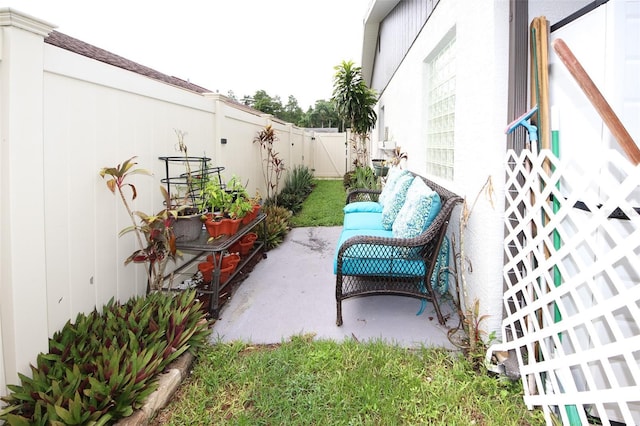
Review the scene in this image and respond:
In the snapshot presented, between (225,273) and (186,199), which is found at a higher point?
(186,199)

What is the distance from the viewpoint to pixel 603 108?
139 cm

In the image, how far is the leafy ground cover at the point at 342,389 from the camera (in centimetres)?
187

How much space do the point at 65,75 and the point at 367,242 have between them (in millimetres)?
2138

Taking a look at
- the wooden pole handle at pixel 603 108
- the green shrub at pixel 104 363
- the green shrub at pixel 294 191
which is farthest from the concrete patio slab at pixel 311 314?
the green shrub at pixel 294 191

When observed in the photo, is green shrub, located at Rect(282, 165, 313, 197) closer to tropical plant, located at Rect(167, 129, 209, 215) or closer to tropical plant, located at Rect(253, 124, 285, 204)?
tropical plant, located at Rect(253, 124, 285, 204)

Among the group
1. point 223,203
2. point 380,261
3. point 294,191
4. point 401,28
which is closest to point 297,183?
point 294,191

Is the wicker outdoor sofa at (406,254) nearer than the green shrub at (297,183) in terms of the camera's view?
Yes

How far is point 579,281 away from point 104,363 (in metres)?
2.15

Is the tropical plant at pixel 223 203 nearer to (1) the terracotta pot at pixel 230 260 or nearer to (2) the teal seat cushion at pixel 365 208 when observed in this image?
(1) the terracotta pot at pixel 230 260

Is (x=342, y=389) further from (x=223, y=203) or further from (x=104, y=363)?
(x=223, y=203)

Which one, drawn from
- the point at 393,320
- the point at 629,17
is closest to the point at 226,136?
the point at 393,320

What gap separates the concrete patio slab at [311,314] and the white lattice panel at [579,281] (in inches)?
28.6

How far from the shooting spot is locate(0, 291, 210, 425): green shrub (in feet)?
5.11

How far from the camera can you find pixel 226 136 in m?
4.84
